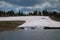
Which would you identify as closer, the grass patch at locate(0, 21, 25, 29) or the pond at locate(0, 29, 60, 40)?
the pond at locate(0, 29, 60, 40)

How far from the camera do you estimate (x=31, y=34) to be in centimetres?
332

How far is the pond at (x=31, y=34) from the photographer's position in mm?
3271

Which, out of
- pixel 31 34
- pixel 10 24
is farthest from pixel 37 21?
pixel 10 24

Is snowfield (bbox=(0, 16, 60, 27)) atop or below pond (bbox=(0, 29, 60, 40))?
atop

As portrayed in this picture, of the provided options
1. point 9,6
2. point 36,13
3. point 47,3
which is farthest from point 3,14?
point 47,3

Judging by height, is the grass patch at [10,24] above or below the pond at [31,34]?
above

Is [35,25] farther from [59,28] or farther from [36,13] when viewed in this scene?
[59,28]

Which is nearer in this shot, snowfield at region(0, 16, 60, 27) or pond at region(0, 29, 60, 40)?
pond at region(0, 29, 60, 40)

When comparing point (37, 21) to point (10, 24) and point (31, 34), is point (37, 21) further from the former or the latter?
point (10, 24)

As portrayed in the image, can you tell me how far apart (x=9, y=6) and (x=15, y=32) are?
0.52 metres

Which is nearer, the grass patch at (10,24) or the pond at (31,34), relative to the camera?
the pond at (31,34)

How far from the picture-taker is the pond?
10.7ft

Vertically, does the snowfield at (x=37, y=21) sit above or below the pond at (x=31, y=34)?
above

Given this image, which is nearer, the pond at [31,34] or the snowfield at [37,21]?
the pond at [31,34]
